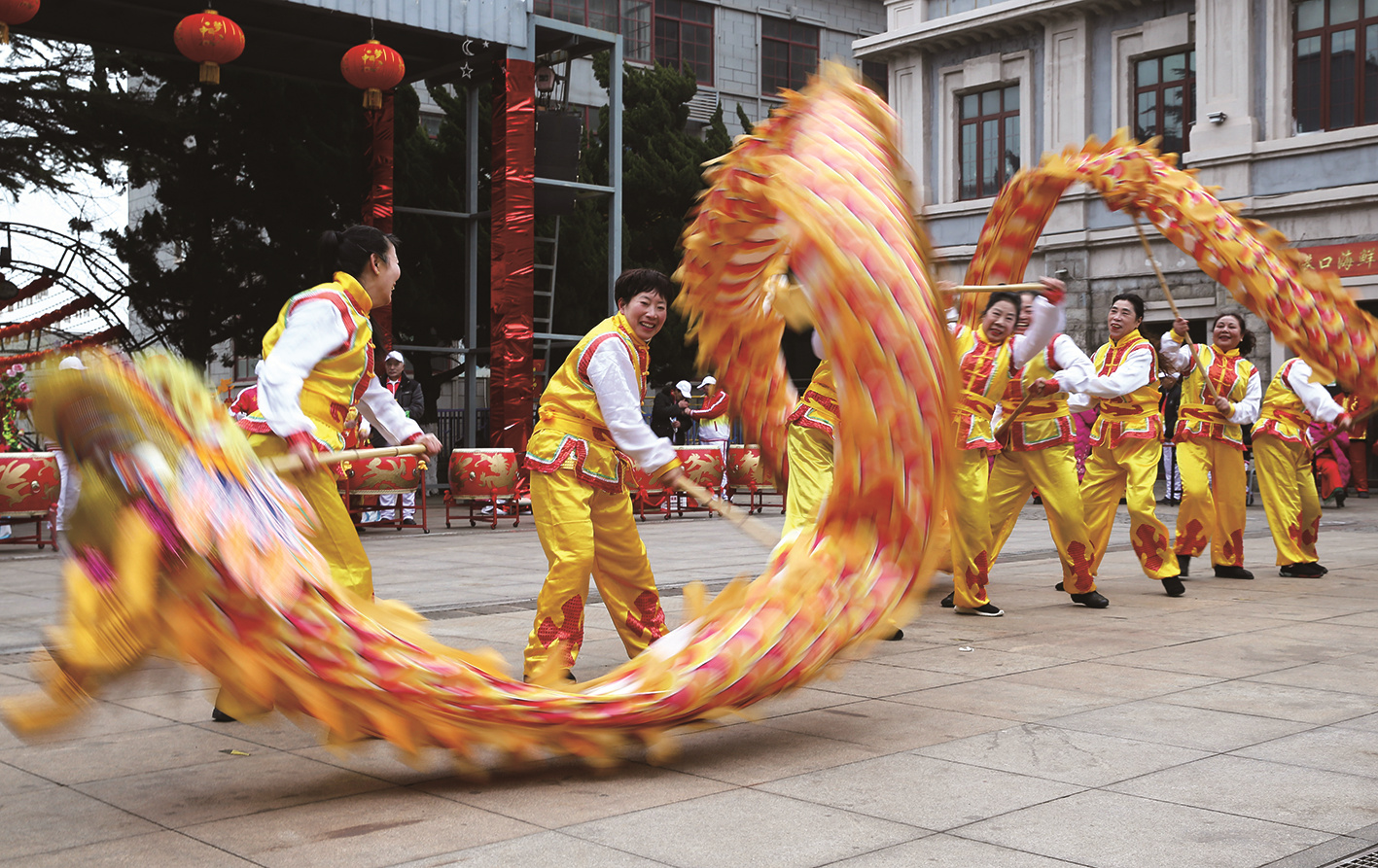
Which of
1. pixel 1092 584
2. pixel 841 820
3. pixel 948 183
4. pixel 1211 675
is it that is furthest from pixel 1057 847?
pixel 948 183

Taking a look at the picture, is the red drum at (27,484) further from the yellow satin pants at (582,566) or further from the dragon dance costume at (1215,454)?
the dragon dance costume at (1215,454)

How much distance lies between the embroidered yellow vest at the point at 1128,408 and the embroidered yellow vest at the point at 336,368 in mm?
4543

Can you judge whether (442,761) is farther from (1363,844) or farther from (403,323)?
(403,323)

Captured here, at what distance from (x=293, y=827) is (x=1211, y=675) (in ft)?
11.1

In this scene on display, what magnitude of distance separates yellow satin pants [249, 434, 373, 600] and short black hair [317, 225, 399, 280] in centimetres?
61

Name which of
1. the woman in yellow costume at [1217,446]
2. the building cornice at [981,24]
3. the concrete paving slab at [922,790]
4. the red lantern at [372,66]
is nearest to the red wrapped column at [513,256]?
the red lantern at [372,66]

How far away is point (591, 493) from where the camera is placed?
4.74 metres

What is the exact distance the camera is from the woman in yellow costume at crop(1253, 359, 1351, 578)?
823 cm

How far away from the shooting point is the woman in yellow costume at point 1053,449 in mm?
6766

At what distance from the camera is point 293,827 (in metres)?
3.14

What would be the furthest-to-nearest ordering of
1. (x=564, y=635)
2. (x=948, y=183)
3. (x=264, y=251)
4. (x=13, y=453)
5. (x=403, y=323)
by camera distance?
1. (x=948, y=183)
2. (x=403, y=323)
3. (x=264, y=251)
4. (x=13, y=453)
5. (x=564, y=635)

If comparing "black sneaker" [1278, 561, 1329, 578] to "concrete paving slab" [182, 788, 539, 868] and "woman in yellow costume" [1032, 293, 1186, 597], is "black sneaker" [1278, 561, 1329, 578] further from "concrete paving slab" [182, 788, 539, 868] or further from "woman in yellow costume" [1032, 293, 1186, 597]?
"concrete paving slab" [182, 788, 539, 868]

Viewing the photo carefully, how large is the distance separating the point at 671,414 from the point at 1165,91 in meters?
10.3

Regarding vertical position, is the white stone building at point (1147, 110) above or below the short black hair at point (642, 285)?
above
